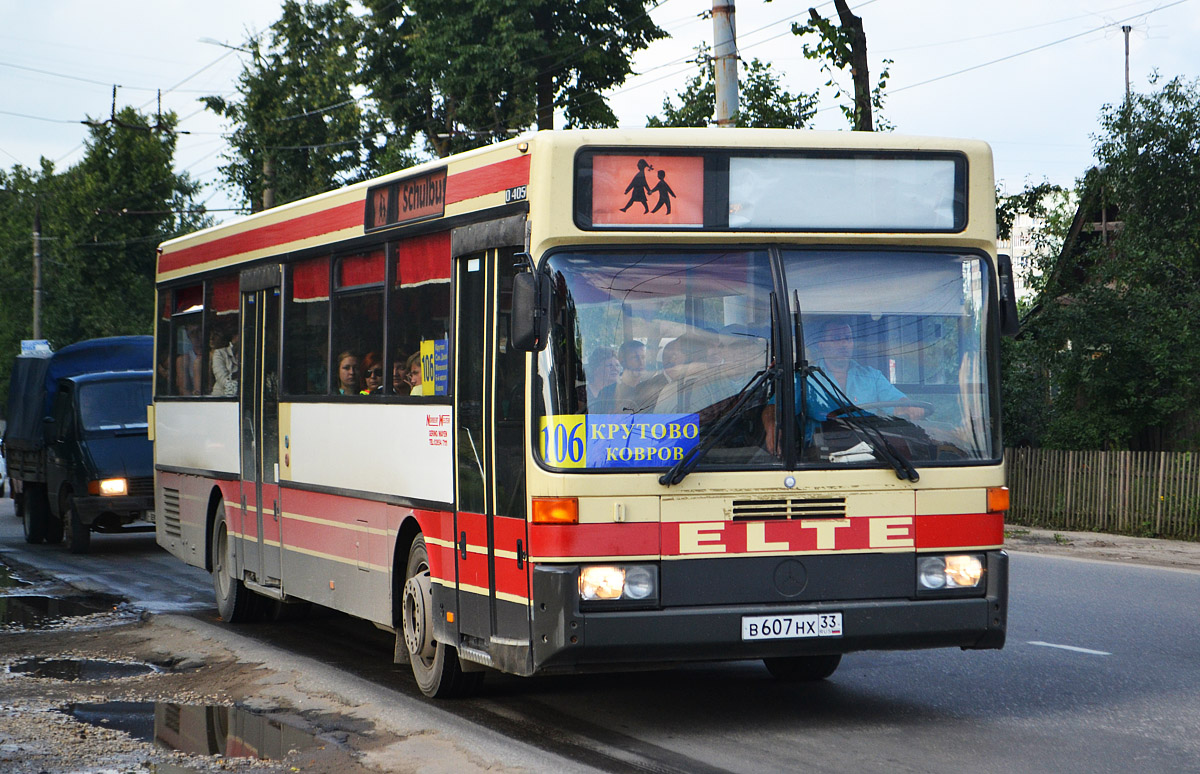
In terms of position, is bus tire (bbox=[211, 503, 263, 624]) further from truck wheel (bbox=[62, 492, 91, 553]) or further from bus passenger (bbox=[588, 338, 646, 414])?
truck wheel (bbox=[62, 492, 91, 553])

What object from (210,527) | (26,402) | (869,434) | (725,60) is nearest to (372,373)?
(869,434)

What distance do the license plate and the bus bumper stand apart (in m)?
0.02

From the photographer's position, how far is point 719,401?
7582 millimetres

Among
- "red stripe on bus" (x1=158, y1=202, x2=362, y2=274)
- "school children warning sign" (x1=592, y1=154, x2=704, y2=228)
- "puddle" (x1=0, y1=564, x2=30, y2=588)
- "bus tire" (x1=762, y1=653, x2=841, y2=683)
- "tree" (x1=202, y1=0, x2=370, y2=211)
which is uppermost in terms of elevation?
"tree" (x1=202, y1=0, x2=370, y2=211)

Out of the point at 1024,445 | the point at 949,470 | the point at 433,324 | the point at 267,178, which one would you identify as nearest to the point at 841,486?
the point at 949,470

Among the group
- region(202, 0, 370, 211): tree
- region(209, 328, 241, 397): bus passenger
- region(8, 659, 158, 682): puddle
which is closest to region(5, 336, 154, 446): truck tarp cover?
region(209, 328, 241, 397): bus passenger

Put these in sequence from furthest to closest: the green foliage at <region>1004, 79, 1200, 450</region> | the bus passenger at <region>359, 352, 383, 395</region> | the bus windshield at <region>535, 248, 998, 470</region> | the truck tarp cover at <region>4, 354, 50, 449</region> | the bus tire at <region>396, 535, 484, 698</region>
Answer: the green foliage at <region>1004, 79, 1200, 450</region> < the truck tarp cover at <region>4, 354, 50, 449</region> < the bus passenger at <region>359, 352, 383, 395</region> < the bus tire at <region>396, 535, 484, 698</region> < the bus windshield at <region>535, 248, 998, 470</region>

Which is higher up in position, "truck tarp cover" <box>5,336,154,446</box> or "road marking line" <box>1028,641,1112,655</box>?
"truck tarp cover" <box>5,336,154,446</box>

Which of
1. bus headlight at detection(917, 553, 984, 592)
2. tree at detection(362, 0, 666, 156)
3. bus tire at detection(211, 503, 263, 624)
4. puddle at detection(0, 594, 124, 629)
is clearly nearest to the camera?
bus headlight at detection(917, 553, 984, 592)

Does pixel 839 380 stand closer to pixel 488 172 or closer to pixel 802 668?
pixel 488 172

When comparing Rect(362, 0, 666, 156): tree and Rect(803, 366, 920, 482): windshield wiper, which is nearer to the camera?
Rect(803, 366, 920, 482): windshield wiper

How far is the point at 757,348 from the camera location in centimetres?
763

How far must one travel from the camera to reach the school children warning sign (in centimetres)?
769

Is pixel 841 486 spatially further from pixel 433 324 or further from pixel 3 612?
pixel 3 612
